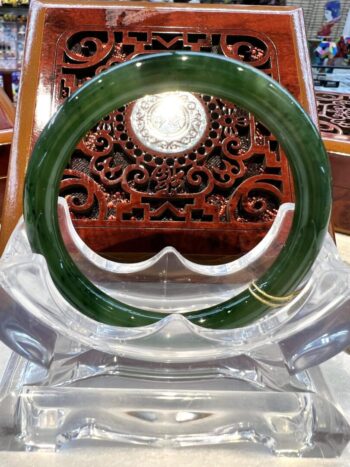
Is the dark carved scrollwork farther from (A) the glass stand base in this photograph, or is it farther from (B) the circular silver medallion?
(A) the glass stand base

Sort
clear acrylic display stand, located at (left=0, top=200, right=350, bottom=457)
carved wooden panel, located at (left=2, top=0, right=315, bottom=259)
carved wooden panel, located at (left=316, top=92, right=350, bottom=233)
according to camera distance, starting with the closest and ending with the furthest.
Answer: clear acrylic display stand, located at (left=0, top=200, right=350, bottom=457) → carved wooden panel, located at (left=2, top=0, right=315, bottom=259) → carved wooden panel, located at (left=316, top=92, right=350, bottom=233)

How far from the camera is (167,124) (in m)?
0.76

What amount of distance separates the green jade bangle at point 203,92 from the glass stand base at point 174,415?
7cm

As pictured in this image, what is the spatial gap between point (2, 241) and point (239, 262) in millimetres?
363

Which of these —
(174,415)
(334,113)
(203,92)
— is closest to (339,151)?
(334,113)

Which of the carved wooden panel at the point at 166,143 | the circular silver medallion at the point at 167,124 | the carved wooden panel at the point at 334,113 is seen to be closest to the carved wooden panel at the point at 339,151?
the carved wooden panel at the point at 334,113

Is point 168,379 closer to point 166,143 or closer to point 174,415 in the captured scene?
point 174,415

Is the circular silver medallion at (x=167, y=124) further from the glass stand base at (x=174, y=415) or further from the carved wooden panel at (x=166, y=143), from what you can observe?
the glass stand base at (x=174, y=415)

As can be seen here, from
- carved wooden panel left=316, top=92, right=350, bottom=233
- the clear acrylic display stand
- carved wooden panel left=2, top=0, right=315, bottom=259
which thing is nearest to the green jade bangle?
the clear acrylic display stand

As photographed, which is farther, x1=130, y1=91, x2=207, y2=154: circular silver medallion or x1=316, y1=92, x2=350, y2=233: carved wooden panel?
x1=316, y1=92, x2=350, y2=233: carved wooden panel

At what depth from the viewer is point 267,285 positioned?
504 millimetres

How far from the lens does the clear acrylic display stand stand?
436mm

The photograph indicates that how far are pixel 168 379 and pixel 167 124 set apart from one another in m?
0.43

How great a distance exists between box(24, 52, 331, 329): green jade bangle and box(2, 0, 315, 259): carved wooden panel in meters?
0.23
